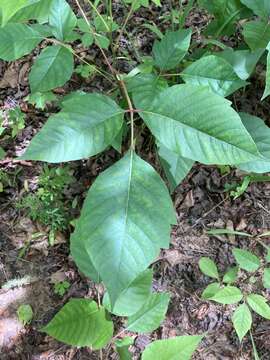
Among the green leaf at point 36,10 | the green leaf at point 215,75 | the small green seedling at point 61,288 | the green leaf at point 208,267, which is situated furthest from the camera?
the small green seedling at point 61,288

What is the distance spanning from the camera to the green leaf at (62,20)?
5.18 ft

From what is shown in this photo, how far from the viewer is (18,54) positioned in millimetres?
1528

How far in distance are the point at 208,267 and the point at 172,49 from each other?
0.94 m

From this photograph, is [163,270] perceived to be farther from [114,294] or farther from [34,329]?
[114,294]

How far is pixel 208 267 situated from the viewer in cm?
195

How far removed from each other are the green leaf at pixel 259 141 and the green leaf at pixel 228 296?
0.51 m

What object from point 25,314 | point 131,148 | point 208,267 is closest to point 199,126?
point 131,148

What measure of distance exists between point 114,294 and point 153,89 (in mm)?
776

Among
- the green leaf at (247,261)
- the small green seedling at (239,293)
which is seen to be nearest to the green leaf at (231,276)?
the small green seedling at (239,293)

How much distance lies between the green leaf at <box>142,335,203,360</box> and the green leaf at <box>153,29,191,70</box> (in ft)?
3.25

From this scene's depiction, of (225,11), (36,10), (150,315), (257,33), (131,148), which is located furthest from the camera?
(225,11)

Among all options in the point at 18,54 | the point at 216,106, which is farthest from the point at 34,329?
the point at 216,106

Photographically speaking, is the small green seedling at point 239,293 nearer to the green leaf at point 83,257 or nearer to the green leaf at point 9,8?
the green leaf at point 83,257

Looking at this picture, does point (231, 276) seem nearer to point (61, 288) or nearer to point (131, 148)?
point (61, 288)
